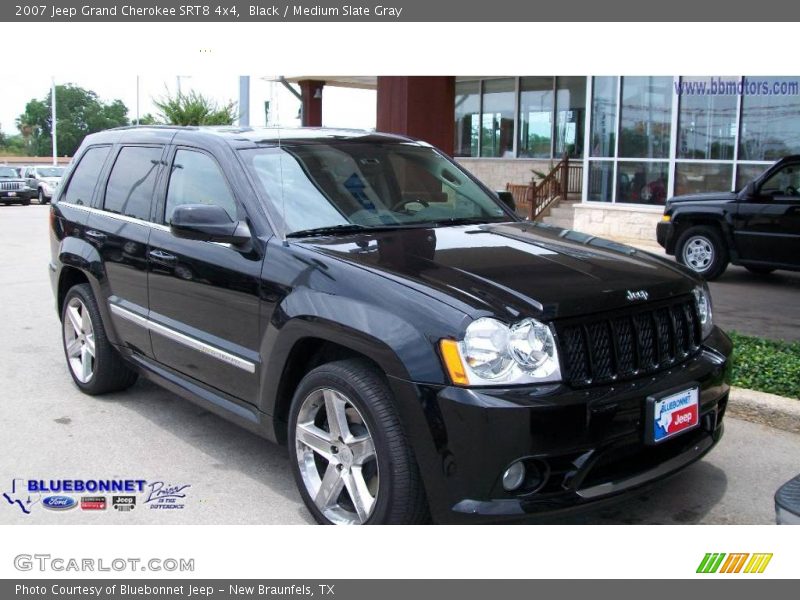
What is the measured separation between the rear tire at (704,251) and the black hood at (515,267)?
25.0ft

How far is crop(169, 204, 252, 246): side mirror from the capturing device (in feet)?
13.1

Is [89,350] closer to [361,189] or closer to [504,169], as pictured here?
[361,189]

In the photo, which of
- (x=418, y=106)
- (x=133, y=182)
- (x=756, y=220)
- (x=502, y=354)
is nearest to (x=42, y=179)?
(x=418, y=106)

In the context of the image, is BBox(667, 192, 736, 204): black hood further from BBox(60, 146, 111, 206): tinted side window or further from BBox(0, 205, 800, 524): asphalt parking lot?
BBox(60, 146, 111, 206): tinted side window

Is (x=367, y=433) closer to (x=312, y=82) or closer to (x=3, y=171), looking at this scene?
(x=312, y=82)

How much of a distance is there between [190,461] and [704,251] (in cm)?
893

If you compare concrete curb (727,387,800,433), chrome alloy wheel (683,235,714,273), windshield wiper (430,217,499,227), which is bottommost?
Result: concrete curb (727,387,800,433)

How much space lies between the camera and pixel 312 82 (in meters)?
22.7

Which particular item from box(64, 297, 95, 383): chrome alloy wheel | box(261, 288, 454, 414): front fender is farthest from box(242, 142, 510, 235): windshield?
box(64, 297, 95, 383): chrome alloy wheel

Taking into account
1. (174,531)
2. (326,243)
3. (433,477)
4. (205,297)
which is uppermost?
(326,243)

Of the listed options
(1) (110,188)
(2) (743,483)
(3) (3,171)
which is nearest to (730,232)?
(2) (743,483)

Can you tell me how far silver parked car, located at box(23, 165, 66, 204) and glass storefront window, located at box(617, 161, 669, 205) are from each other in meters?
25.1

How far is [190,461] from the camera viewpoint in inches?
181

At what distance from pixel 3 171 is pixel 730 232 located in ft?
100
